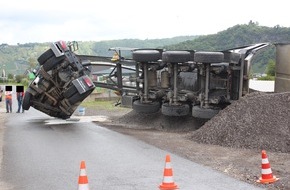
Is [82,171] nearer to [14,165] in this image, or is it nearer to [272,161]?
[14,165]

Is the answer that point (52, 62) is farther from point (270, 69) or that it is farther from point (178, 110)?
point (270, 69)

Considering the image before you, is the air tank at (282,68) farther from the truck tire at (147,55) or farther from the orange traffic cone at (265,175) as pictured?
the orange traffic cone at (265,175)

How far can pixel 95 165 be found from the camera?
886 cm

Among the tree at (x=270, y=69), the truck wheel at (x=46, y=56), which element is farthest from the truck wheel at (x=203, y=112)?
the truck wheel at (x=46, y=56)

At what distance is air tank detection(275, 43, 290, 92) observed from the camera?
43.5ft

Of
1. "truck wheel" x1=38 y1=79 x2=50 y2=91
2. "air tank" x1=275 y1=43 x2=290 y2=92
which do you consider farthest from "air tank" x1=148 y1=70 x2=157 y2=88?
"air tank" x1=275 y1=43 x2=290 y2=92

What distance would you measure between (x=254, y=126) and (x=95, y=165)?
4.09 meters

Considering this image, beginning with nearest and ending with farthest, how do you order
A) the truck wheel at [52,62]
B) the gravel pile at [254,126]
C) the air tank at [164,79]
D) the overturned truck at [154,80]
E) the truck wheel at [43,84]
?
the gravel pile at [254,126]
the overturned truck at [154,80]
the air tank at [164,79]
the truck wheel at [52,62]
the truck wheel at [43,84]

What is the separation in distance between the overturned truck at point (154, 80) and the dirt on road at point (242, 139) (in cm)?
→ 111

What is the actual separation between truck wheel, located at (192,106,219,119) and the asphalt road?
2.27m

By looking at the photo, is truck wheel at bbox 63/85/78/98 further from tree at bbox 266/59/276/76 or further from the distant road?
tree at bbox 266/59/276/76

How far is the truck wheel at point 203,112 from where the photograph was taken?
1335cm

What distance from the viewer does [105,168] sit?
854 centimetres

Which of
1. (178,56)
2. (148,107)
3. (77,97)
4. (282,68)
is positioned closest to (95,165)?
(178,56)
